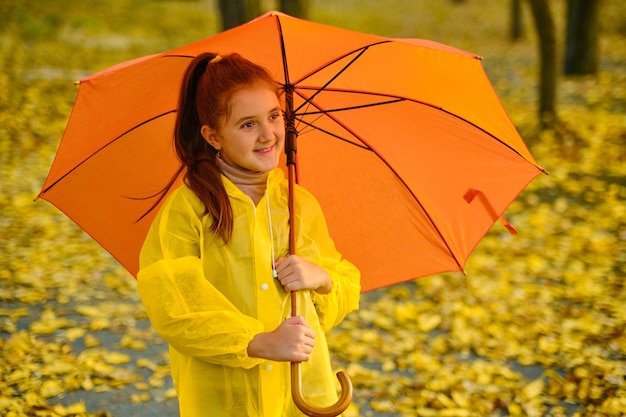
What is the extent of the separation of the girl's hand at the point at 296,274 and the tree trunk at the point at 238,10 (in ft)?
18.7

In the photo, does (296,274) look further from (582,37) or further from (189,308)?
(582,37)

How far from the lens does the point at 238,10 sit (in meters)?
7.27

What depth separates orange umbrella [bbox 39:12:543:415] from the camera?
228 cm

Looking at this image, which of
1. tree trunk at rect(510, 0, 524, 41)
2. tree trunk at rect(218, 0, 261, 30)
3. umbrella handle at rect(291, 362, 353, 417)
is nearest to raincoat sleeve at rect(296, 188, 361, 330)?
umbrella handle at rect(291, 362, 353, 417)

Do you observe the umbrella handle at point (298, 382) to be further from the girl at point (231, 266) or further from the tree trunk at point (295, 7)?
the tree trunk at point (295, 7)

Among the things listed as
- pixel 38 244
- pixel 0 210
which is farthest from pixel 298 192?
pixel 0 210

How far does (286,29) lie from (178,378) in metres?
1.13

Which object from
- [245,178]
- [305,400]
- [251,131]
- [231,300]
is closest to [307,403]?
[305,400]

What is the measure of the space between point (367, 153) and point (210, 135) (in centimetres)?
72

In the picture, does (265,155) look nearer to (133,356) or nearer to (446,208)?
(446,208)

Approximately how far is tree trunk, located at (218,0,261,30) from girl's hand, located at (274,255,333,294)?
18.7 ft

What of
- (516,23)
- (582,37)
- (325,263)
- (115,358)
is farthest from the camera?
(516,23)

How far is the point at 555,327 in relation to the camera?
178 inches

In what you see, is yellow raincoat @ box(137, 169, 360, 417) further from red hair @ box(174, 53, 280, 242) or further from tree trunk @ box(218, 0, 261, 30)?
tree trunk @ box(218, 0, 261, 30)
